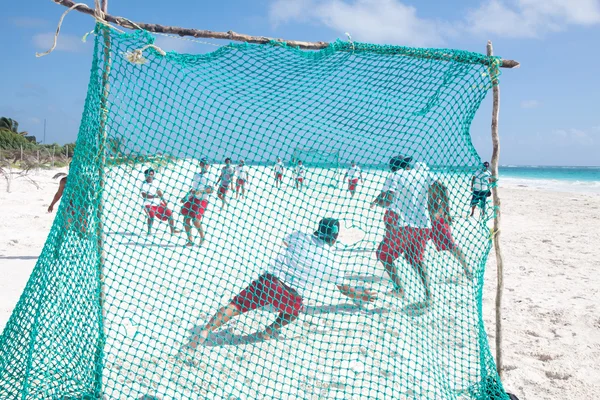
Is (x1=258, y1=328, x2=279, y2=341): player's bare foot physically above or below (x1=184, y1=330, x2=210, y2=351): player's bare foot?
below

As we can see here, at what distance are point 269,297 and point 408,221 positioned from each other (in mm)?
1591

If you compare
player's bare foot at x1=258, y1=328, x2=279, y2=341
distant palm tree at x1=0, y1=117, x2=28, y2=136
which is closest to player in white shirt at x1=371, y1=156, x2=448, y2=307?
player's bare foot at x1=258, y1=328, x2=279, y2=341

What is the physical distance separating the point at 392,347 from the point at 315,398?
947mm

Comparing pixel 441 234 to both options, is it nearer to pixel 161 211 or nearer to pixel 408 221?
pixel 408 221

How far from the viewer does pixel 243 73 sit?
297cm

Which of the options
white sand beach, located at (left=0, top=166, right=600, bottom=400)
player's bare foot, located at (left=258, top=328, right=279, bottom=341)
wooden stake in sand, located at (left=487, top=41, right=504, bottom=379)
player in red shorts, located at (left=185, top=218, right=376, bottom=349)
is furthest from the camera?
player's bare foot, located at (left=258, top=328, right=279, bottom=341)

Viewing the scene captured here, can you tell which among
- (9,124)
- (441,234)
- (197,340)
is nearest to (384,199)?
(441,234)

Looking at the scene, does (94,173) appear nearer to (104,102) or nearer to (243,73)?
(104,102)

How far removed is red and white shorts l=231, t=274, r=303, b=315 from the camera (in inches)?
126

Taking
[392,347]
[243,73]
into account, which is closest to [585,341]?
[392,347]

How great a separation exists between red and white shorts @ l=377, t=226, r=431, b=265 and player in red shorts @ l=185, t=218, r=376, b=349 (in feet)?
2.46

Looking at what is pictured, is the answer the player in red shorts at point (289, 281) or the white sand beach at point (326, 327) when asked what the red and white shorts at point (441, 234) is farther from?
the player in red shorts at point (289, 281)

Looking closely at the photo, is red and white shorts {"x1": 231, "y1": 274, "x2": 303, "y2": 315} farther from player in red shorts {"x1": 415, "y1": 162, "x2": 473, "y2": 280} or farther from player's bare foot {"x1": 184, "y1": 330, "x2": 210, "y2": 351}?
player in red shorts {"x1": 415, "y1": 162, "x2": 473, "y2": 280}

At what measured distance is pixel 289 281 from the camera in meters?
3.25
